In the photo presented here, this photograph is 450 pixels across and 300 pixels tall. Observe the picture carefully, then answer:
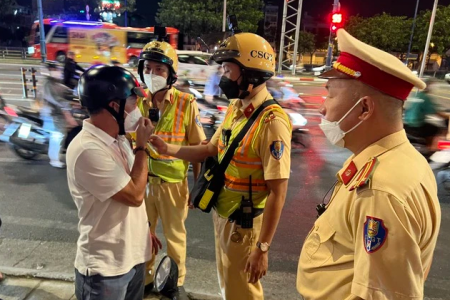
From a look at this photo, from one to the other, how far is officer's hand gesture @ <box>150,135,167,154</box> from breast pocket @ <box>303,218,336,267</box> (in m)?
1.36

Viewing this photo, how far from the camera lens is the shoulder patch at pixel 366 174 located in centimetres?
114

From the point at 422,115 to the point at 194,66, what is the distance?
1041 centimetres

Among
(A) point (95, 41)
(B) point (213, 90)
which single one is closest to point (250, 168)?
(B) point (213, 90)

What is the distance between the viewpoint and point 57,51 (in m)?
22.7

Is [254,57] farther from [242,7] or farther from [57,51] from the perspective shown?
[242,7]

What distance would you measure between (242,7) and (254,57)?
30.6 meters

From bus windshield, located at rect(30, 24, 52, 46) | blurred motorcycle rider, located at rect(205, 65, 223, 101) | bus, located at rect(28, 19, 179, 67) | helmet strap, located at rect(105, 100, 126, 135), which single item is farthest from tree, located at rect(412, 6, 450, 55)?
helmet strap, located at rect(105, 100, 126, 135)

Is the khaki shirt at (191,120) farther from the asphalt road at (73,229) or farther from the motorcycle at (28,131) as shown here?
the motorcycle at (28,131)

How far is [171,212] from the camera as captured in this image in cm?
287

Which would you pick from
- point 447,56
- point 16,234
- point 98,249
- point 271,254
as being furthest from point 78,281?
point 447,56

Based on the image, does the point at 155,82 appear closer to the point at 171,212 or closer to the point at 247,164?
the point at 171,212

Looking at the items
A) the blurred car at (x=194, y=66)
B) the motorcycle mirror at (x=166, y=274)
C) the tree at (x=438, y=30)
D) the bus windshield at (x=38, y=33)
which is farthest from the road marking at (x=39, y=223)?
the tree at (x=438, y=30)

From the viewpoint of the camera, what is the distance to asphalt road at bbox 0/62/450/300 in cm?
325

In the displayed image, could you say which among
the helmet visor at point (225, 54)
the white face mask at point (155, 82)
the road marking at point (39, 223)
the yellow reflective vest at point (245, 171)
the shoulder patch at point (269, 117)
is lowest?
the road marking at point (39, 223)
